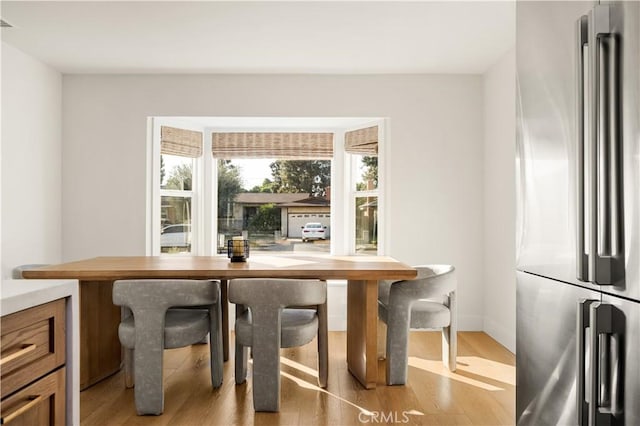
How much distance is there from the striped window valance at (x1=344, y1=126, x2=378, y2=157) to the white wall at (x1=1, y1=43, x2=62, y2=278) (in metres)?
2.87

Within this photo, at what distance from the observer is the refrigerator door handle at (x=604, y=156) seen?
1.19 metres

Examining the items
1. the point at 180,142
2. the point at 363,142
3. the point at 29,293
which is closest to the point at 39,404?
the point at 29,293

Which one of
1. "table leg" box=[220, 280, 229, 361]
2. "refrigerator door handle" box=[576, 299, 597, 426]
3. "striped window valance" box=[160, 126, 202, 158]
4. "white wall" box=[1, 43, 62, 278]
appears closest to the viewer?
"refrigerator door handle" box=[576, 299, 597, 426]

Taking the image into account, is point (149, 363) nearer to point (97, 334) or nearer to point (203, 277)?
point (203, 277)

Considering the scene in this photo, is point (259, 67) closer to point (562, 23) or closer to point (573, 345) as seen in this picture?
point (562, 23)

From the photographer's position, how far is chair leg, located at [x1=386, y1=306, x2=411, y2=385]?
3.15 m

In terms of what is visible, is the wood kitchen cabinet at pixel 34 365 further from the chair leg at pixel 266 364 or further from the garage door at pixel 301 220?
the garage door at pixel 301 220

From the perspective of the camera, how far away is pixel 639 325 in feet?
3.68

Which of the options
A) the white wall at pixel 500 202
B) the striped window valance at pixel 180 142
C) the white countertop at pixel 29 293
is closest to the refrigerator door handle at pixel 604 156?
the white countertop at pixel 29 293

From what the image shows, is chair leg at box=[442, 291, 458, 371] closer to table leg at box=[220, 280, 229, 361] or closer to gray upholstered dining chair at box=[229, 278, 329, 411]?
gray upholstered dining chair at box=[229, 278, 329, 411]

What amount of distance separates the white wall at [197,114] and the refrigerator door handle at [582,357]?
135 inches

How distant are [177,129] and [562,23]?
4138mm

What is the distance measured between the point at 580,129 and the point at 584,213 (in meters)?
0.23

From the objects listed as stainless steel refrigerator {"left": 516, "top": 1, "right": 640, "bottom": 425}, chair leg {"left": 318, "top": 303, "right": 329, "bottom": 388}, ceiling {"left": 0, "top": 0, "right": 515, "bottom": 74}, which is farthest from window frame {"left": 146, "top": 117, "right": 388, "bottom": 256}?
stainless steel refrigerator {"left": 516, "top": 1, "right": 640, "bottom": 425}
